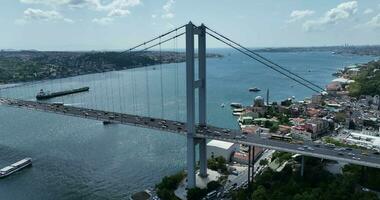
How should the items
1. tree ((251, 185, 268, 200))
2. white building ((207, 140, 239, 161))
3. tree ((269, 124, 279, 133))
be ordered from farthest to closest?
tree ((269, 124, 279, 133)), white building ((207, 140, 239, 161)), tree ((251, 185, 268, 200))

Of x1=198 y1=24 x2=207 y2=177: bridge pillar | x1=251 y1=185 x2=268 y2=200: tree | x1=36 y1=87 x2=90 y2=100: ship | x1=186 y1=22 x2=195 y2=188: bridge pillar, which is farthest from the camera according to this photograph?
x1=36 y1=87 x2=90 y2=100: ship

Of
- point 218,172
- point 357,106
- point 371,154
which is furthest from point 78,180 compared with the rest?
point 357,106

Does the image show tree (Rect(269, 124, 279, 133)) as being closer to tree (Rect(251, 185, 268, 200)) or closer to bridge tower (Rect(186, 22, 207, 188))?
bridge tower (Rect(186, 22, 207, 188))

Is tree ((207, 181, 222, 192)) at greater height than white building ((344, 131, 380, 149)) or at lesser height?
lesser

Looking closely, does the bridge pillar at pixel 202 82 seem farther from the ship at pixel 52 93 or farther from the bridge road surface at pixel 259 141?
the ship at pixel 52 93

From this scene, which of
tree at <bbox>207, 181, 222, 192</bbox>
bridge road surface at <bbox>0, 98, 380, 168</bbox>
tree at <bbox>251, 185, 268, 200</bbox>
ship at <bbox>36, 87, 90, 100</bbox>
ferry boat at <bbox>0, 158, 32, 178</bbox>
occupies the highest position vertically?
bridge road surface at <bbox>0, 98, 380, 168</bbox>

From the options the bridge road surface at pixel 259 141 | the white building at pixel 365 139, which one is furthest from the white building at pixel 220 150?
the white building at pixel 365 139

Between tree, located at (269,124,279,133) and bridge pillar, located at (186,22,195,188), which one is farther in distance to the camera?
tree, located at (269,124,279,133)

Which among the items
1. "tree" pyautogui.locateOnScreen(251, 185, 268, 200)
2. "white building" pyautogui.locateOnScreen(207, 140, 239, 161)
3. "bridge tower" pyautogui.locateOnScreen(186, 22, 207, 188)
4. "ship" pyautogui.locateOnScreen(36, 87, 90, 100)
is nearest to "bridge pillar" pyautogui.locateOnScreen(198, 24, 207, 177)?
"bridge tower" pyautogui.locateOnScreen(186, 22, 207, 188)
